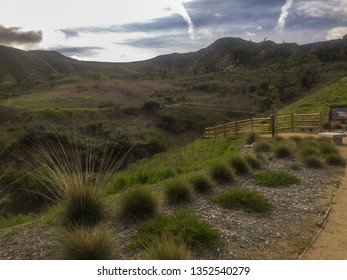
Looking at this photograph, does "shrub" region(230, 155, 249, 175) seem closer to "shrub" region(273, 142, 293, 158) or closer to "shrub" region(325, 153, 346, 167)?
"shrub" region(273, 142, 293, 158)

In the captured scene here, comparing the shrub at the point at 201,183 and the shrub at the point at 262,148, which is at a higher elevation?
the shrub at the point at 201,183

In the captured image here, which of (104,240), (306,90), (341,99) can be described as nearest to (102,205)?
(104,240)

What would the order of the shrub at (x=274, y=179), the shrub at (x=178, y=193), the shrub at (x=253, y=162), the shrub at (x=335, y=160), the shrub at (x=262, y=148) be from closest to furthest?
the shrub at (x=178, y=193) → the shrub at (x=274, y=179) → the shrub at (x=253, y=162) → the shrub at (x=335, y=160) → the shrub at (x=262, y=148)

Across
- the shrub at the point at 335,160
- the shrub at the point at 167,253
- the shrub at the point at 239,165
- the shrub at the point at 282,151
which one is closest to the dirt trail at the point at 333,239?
the shrub at the point at 167,253

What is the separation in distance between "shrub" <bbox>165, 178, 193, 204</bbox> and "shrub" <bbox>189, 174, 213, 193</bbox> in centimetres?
72

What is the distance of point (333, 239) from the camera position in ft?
20.7

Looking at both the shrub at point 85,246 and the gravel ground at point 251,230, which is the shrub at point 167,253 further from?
the gravel ground at point 251,230

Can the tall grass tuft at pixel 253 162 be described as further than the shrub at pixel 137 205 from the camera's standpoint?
Yes

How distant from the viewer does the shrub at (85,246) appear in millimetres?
4980

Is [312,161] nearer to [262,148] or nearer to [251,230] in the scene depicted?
[262,148]

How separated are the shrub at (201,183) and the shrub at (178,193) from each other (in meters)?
0.72

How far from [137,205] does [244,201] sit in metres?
2.32

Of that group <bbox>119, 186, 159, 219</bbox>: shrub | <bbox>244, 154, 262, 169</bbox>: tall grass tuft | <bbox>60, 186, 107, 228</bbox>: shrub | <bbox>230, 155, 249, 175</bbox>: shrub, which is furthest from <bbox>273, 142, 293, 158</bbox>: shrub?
<bbox>60, 186, 107, 228</bbox>: shrub
